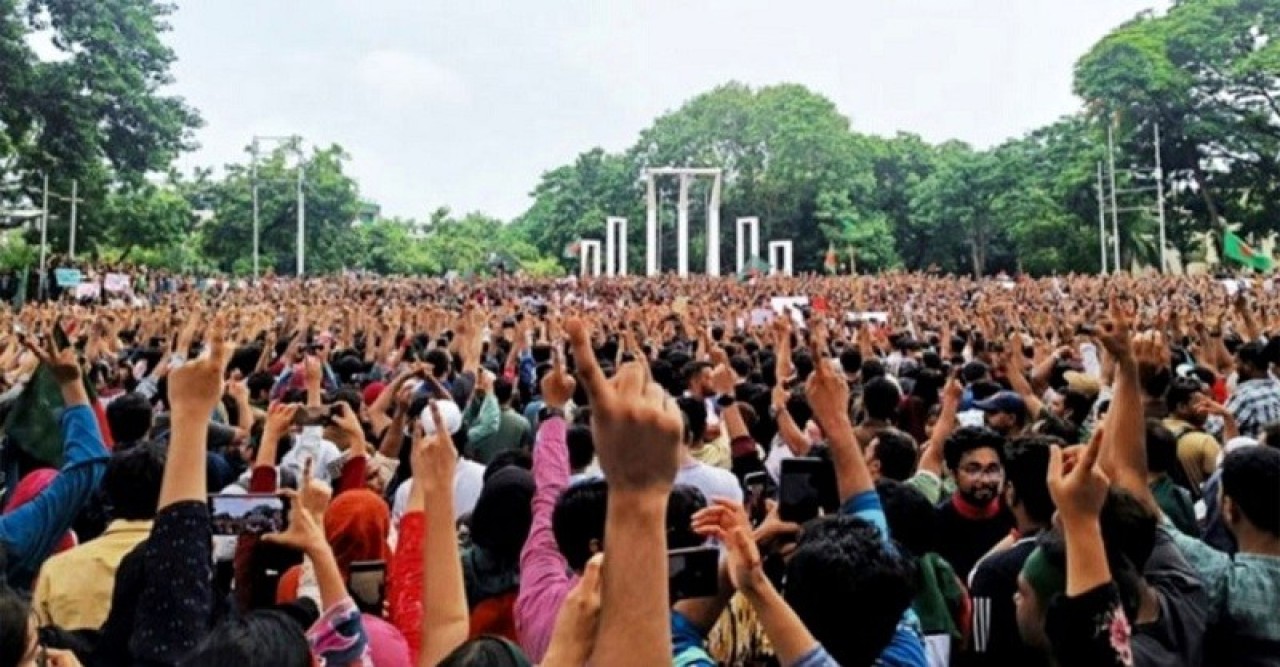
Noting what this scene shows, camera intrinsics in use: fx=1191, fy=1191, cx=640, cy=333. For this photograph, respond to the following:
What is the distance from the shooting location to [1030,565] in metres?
2.77

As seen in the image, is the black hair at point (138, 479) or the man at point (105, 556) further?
the black hair at point (138, 479)

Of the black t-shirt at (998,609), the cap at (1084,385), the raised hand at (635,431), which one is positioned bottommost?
the black t-shirt at (998,609)

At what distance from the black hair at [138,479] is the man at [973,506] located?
251 centimetres

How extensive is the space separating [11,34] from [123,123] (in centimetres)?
425

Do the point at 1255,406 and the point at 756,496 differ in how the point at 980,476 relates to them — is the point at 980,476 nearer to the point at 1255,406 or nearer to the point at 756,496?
the point at 756,496

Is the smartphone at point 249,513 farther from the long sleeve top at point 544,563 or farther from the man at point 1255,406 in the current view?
the man at point 1255,406

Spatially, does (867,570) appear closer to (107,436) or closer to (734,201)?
(107,436)

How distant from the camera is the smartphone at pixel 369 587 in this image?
3275 mm

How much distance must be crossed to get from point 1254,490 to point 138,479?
3.04 metres

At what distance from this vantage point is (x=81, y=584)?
3211 millimetres

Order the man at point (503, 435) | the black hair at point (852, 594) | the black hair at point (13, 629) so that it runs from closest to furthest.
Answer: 1. the black hair at point (13, 629)
2. the black hair at point (852, 594)
3. the man at point (503, 435)

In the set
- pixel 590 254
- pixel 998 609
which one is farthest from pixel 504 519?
pixel 590 254

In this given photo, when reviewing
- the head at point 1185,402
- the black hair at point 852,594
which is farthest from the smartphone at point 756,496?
the head at point 1185,402

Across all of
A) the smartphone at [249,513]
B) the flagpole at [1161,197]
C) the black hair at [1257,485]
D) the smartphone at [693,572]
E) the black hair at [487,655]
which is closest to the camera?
the black hair at [487,655]
